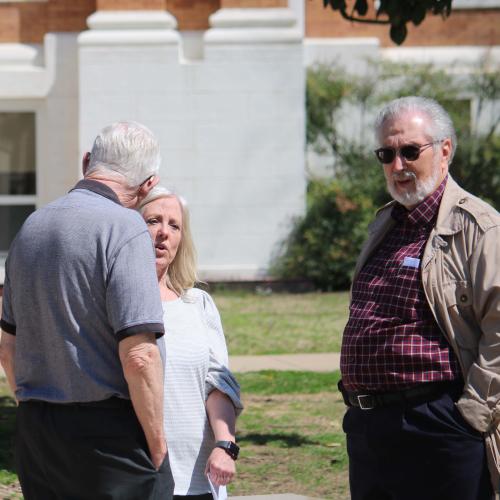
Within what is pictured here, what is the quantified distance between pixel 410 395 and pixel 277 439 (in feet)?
12.3

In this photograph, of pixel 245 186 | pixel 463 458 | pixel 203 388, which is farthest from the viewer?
pixel 245 186

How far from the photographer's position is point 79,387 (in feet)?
10.8

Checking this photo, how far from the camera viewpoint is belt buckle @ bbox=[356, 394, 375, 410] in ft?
12.6

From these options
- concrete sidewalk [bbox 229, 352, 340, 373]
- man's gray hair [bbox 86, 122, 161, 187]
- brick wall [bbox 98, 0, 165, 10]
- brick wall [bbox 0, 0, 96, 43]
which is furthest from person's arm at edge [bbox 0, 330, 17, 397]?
brick wall [bbox 0, 0, 96, 43]

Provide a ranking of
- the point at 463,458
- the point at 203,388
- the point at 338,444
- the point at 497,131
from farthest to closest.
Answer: the point at 497,131 < the point at 338,444 < the point at 203,388 < the point at 463,458

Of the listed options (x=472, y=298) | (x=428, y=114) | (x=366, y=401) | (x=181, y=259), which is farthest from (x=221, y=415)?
(x=428, y=114)

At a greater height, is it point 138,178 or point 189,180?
point 138,178

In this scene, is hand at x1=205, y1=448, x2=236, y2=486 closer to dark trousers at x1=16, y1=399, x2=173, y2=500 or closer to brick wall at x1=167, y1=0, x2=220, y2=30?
dark trousers at x1=16, y1=399, x2=173, y2=500

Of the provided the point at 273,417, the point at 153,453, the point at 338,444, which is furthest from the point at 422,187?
the point at 273,417

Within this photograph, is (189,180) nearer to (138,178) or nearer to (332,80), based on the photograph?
(332,80)

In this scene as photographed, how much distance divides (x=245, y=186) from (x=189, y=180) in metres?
0.80

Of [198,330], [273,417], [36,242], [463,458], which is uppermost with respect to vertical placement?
[36,242]

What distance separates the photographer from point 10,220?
17.4 meters

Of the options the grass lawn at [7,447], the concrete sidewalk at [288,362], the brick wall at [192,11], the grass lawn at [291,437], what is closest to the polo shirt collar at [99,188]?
the grass lawn at [7,447]
